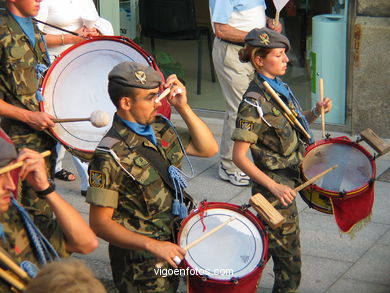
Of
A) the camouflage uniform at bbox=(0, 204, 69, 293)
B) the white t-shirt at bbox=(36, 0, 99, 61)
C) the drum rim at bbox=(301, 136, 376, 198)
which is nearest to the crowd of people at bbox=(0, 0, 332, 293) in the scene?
the camouflage uniform at bbox=(0, 204, 69, 293)

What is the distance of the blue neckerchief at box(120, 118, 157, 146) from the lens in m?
4.19

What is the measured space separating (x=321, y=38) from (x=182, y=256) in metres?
5.14

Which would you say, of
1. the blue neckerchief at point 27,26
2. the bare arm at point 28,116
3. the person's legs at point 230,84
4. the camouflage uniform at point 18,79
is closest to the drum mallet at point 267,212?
the bare arm at point 28,116

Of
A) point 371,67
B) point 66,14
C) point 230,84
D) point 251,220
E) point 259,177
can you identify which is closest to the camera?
point 251,220

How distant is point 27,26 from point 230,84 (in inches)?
92.4

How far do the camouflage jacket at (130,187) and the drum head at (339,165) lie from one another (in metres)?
1.28

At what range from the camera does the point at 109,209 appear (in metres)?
4.06

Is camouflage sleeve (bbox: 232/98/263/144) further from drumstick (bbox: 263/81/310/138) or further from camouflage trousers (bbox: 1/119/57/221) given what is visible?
camouflage trousers (bbox: 1/119/57/221)

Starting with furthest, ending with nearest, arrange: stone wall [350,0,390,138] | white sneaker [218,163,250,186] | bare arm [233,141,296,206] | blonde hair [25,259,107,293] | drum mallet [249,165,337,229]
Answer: stone wall [350,0,390,138] < white sneaker [218,163,250,186] < bare arm [233,141,296,206] < drum mallet [249,165,337,229] < blonde hair [25,259,107,293]

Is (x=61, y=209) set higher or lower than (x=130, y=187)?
higher

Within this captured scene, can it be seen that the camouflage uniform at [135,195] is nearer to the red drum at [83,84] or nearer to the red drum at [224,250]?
the red drum at [224,250]

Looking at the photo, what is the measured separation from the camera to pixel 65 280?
2.78 meters

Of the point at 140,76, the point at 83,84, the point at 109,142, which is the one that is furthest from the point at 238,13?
the point at 109,142

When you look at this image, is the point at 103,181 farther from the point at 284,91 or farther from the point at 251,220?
the point at 284,91
